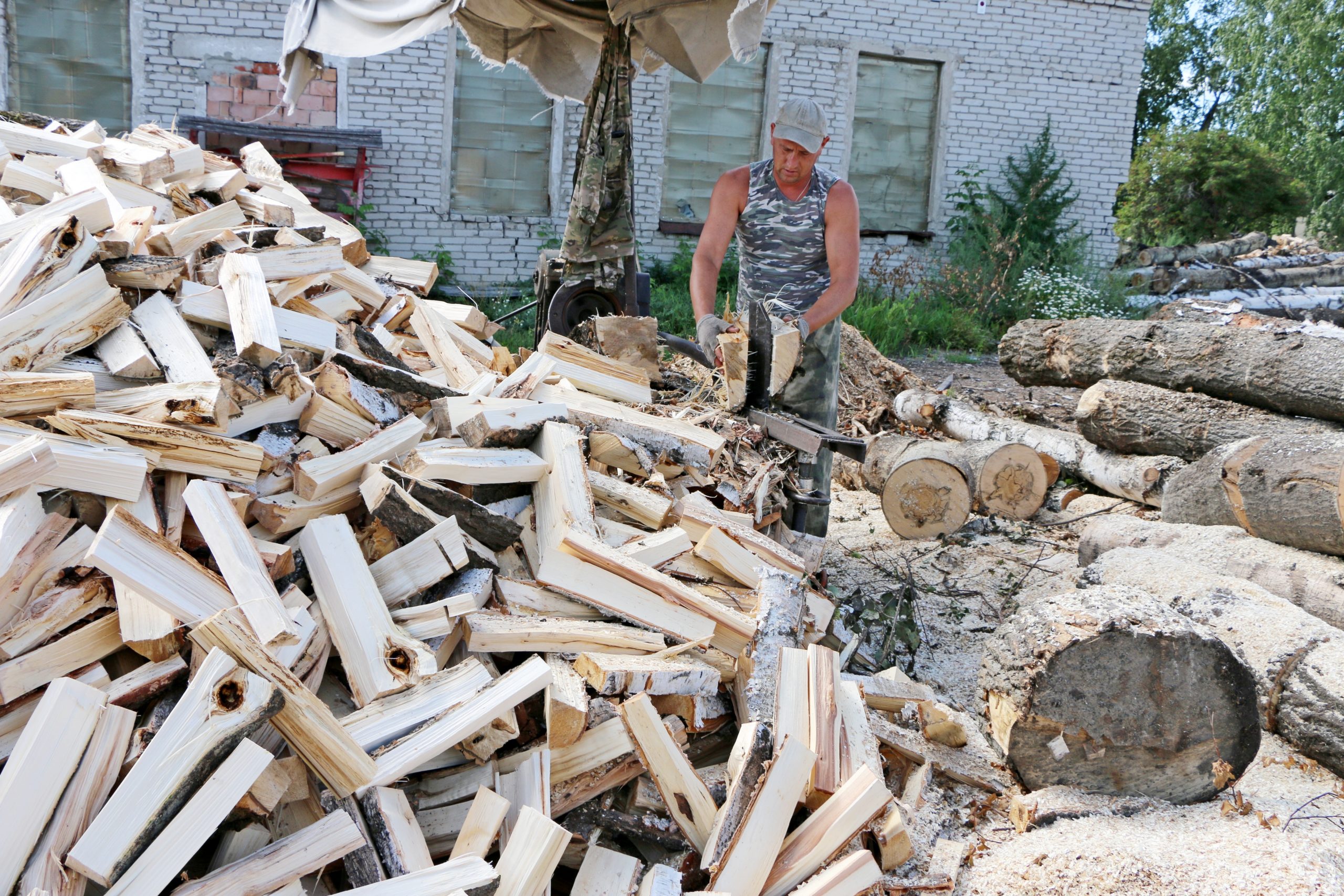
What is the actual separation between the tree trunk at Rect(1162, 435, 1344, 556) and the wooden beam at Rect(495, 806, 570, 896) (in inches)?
142

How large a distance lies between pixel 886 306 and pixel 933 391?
343cm

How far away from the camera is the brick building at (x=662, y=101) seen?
924cm

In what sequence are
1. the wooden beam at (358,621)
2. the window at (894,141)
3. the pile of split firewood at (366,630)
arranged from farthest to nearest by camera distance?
1. the window at (894,141)
2. the wooden beam at (358,621)
3. the pile of split firewood at (366,630)

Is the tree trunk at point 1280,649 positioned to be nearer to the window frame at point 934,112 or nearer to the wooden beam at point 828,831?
the wooden beam at point 828,831

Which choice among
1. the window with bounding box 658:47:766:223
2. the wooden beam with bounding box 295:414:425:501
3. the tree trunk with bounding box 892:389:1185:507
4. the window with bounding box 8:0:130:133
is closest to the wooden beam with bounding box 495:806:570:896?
the wooden beam with bounding box 295:414:425:501

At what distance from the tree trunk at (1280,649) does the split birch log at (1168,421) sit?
7.34ft

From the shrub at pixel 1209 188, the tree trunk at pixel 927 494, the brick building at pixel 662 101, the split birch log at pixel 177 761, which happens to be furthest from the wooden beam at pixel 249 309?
the shrub at pixel 1209 188

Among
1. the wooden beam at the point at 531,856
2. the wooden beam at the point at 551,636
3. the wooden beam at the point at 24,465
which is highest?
the wooden beam at the point at 24,465

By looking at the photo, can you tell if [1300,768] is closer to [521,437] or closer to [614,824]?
[614,824]

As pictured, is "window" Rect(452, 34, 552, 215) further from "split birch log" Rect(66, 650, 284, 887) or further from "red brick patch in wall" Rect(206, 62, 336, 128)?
"split birch log" Rect(66, 650, 284, 887)

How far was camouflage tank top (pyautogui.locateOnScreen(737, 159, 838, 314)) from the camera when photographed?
14.3 feet

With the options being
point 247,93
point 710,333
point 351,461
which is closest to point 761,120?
point 247,93

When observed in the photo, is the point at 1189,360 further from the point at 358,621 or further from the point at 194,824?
the point at 194,824

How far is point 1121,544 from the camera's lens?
4641mm
